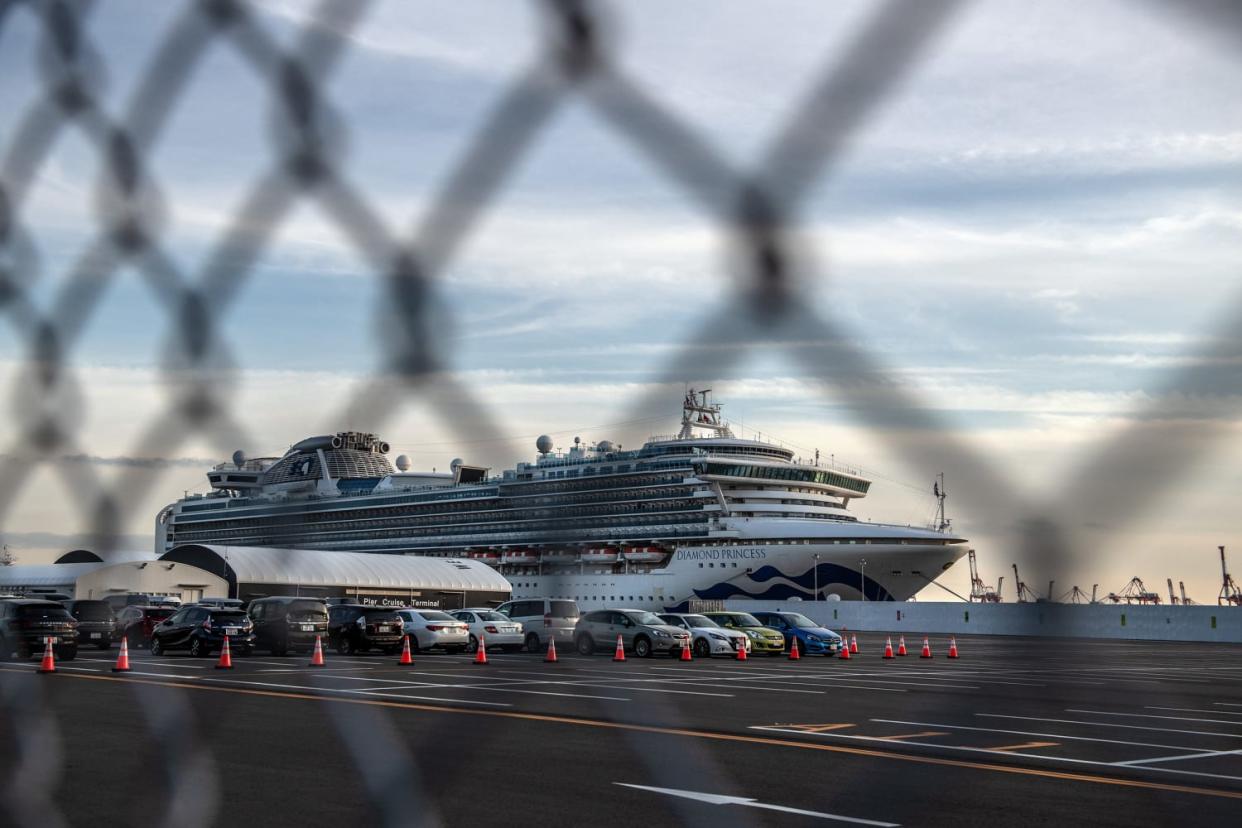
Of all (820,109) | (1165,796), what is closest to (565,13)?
(820,109)

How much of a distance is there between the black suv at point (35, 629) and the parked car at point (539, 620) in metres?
9.58

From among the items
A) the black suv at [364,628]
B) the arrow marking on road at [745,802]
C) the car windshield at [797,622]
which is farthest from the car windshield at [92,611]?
the arrow marking on road at [745,802]

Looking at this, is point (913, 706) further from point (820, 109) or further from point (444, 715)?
point (820, 109)

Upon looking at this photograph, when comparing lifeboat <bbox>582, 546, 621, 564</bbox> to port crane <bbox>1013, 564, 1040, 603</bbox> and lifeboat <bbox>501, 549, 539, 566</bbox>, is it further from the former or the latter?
port crane <bbox>1013, 564, 1040, 603</bbox>

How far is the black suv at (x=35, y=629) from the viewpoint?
77.9ft

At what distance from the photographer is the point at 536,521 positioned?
116 inches

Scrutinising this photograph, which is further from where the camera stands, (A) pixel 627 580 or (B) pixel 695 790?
(A) pixel 627 580

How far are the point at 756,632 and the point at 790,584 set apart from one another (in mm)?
29082

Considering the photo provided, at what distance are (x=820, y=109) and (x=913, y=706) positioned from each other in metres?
13.8

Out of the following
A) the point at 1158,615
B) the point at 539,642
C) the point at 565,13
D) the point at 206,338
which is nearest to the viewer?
the point at 565,13

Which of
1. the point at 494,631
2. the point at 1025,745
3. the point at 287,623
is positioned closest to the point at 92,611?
the point at 287,623

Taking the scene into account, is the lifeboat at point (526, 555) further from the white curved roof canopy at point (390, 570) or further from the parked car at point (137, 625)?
the white curved roof canopy at point (390, 570)

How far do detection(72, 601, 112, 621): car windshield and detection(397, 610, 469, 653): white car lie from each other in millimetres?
9349

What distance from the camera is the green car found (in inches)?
1177
